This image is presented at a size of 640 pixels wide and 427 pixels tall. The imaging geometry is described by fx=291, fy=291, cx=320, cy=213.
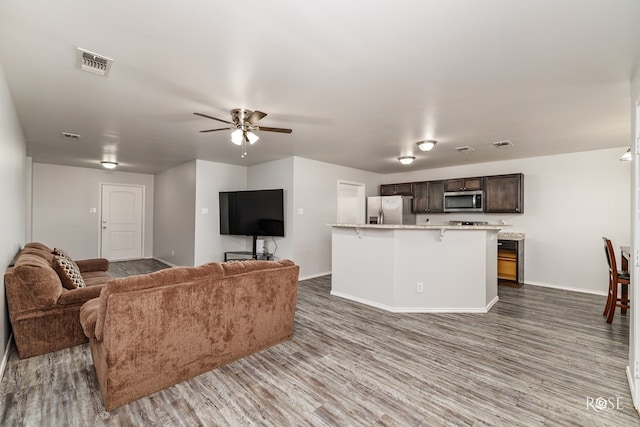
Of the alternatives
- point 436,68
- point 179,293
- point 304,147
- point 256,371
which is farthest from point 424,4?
point 304,147

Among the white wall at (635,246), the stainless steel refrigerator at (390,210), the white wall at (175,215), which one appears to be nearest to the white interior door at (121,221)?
the white wall at (175,215)

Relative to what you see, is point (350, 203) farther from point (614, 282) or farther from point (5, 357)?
point (5, 357)

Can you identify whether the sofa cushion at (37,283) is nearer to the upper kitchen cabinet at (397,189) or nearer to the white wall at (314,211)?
the white wall at (314,211)

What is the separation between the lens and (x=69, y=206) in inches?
271

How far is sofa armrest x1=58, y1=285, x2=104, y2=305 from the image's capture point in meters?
2.63

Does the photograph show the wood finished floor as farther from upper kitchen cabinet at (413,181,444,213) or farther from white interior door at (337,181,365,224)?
white interior door at (337,181,365,224)

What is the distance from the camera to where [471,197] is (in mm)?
5844

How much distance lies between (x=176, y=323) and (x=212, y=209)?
4.24 meters

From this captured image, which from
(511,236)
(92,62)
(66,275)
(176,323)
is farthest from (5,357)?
(511,236)

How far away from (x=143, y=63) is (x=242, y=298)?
1.98 m

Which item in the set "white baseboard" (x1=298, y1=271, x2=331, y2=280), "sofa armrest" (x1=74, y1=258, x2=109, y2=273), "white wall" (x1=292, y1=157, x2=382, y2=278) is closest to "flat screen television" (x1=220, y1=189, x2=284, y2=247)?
"white wall" (x1=292, y1=157, x2=382, y2=278)

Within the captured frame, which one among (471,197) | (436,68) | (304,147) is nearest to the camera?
(436,68)

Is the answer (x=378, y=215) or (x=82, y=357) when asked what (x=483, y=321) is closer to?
(x=378, y=215)

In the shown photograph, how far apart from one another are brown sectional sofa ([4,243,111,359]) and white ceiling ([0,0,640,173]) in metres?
1.63
